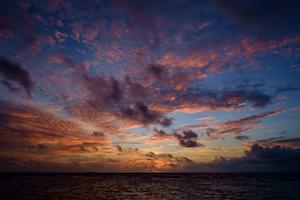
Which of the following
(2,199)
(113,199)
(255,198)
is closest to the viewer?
(2,199)

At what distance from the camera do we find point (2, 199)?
3425 centimetres

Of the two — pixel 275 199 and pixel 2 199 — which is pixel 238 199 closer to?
pixel 275 199

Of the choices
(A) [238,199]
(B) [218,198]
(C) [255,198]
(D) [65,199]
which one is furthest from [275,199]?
(D) [65,199]

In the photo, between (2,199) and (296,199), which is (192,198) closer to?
(296,199)

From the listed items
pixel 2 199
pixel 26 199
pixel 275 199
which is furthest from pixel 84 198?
pixel 275 199

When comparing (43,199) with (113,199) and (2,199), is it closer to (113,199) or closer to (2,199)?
(2,199)

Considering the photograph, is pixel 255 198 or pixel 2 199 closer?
pixel 2 199

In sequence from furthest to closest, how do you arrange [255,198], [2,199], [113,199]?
[255,198], [113,199], [2,199]

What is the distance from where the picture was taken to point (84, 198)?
38000 millimetres

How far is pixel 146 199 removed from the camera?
38312 mm

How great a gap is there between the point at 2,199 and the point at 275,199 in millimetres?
45633

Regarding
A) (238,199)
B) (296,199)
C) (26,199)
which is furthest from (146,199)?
(296,199)

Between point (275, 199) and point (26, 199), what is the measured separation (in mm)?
42231

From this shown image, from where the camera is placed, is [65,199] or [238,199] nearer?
[65,199]
